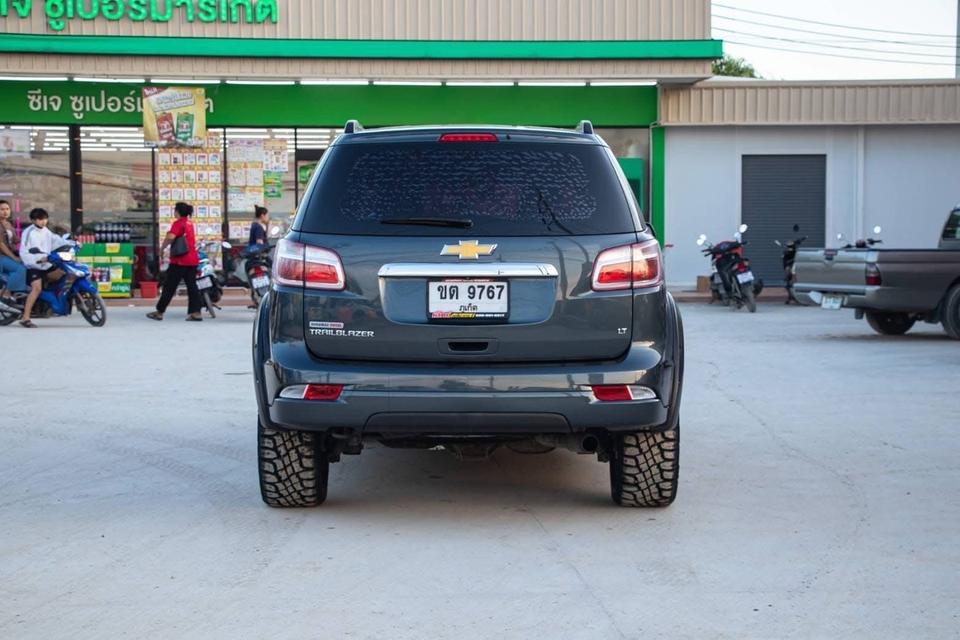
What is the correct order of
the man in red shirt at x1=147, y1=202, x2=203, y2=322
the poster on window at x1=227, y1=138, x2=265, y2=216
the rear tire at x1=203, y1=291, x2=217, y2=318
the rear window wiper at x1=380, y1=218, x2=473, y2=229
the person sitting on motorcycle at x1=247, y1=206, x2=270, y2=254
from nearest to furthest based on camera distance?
the rear window wiper at x1=380, y1=218, x2=473, y2=229 → the man in red shirt at x1=147, y1=202, x2=203, y2=322 → the rear tire at x1=203, y1=291, x2=217, y2=318 → the person sitting on motorcycle at x1=247, y1=206, x2=270, y2=254 → the poster on window at x1=227, y1=138, x2=265, y2=216

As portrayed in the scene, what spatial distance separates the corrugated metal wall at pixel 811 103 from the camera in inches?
1077

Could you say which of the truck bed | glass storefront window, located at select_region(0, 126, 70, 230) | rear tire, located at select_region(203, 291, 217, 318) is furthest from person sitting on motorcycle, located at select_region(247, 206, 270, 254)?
the truck bed

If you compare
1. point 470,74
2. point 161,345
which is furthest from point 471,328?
point 470,74

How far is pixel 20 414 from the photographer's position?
10.4 metres

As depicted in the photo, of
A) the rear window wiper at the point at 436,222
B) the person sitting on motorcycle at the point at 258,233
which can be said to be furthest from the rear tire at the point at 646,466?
the person sitting on motorcycle at the point at 258,233

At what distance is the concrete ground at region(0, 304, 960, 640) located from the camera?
197 inches

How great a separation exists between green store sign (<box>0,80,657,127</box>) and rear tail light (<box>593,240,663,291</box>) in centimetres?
2085

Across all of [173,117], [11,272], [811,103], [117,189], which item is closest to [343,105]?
[173,117]

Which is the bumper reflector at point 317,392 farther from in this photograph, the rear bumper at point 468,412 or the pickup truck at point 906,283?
the pickup truck at point 906,283

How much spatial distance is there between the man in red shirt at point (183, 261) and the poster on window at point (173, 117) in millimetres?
6423

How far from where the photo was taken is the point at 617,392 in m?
6.18

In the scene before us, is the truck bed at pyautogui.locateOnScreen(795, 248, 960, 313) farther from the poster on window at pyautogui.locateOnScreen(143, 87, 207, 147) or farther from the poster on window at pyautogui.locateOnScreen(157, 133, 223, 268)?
the poster on window at pyautogui.locateOnScreen(143, 87, 207, 147)

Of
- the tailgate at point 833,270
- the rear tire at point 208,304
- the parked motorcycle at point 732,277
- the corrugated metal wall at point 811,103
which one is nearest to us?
the tailgate at point 833,270

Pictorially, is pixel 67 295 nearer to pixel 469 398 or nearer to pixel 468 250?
pixel 468 250
